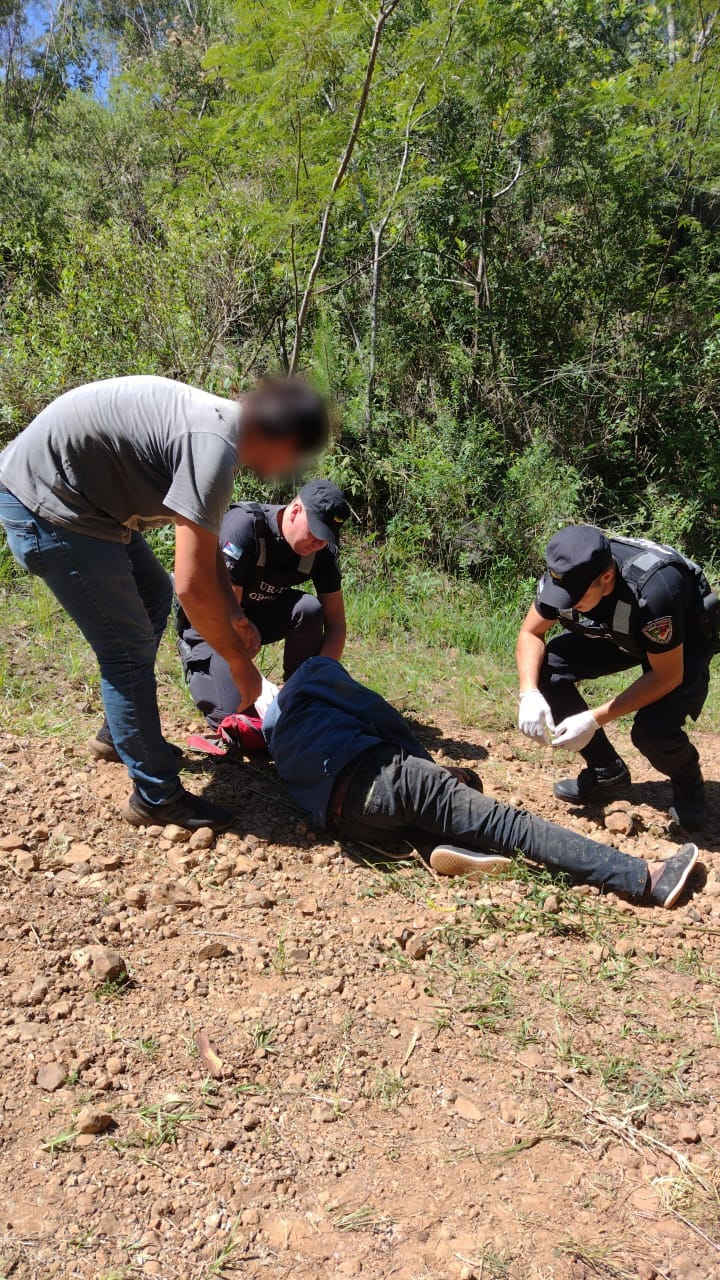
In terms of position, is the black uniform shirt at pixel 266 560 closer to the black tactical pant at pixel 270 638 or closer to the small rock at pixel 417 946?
the black tactical pant at pixel 270 638

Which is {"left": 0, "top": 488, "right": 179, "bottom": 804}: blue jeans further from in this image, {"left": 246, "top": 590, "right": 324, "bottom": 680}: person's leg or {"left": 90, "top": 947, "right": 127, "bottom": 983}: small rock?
{"left": 246, "top": 590, "right": 324, "bottom": 680}: person's leg

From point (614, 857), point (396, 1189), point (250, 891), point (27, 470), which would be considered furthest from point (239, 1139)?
point (27, 470)

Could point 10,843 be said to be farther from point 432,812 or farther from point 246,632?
point 432,812

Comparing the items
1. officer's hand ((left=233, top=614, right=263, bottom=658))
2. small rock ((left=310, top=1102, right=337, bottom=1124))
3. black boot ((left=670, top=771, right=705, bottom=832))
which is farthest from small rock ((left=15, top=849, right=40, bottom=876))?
black boot ((left=670, top=771, right=705, bottom=832))

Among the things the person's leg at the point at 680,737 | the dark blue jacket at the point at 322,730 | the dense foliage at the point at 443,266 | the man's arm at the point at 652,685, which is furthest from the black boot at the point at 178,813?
the dense foliage at the point at 443,266

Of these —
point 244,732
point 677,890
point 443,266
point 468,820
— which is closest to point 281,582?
point 244,732

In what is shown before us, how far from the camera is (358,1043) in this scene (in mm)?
2109

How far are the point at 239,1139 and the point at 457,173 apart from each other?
22.8 ft

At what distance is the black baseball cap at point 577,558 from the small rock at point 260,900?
4.46 feet

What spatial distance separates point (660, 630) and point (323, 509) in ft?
4.16

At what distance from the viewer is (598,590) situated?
2.88 m

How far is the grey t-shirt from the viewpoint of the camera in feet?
7.25

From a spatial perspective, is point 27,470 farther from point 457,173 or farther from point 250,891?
point 457,173

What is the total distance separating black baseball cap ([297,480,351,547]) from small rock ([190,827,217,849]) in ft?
3.73
